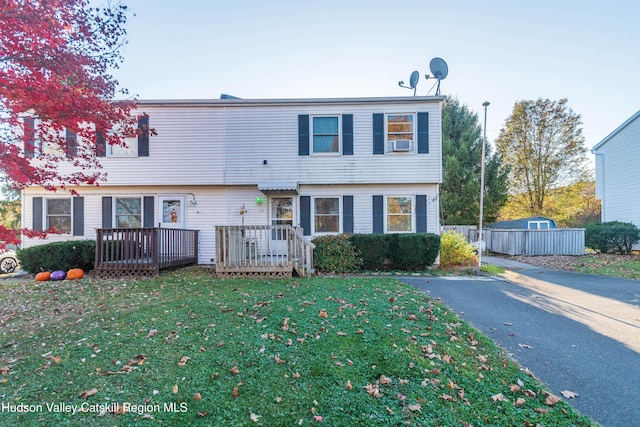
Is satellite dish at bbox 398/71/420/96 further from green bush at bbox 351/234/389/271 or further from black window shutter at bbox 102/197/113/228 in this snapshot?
black window shutter at bbox 102/197/113/228

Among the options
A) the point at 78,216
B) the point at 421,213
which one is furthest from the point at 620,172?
the point at 78,216

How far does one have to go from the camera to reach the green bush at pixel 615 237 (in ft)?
43.8

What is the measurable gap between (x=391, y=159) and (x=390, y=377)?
8474 mm

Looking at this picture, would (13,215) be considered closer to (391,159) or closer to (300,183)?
(300,183)

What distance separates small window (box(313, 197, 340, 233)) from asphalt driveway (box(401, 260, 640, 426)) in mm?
3449

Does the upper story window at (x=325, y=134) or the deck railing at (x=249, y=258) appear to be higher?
the upper story window at (x=325, y=134)

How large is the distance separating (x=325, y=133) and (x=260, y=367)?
28.8ft

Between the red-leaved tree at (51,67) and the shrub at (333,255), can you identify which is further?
the shrub at (333,255)

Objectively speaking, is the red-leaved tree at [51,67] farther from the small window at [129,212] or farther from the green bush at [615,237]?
the green bush at [615,237]

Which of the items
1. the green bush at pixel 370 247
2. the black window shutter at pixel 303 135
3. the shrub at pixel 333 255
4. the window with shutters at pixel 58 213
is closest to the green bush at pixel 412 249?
the green bush at pixel 370 247

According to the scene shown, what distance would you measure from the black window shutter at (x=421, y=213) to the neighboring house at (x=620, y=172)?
40.0 feet

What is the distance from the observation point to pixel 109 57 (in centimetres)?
546

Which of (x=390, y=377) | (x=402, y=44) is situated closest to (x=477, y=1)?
Answer: (x=402, y=44)

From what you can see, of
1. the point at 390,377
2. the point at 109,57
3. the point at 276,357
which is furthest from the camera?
the point at 109,57
